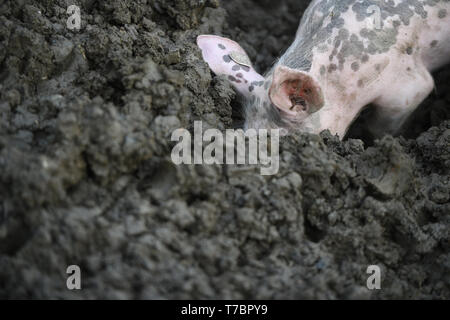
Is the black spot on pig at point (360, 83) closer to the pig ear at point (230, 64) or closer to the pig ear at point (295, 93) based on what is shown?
the pig ear at point (295, 93)

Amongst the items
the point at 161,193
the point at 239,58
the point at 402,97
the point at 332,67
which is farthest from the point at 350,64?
the point at 161,193

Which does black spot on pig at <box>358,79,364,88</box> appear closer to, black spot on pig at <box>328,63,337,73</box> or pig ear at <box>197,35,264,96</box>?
black spot on pig at <box>328,63,337,73</box>

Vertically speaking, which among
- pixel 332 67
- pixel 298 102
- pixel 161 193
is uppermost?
pixel 332 67

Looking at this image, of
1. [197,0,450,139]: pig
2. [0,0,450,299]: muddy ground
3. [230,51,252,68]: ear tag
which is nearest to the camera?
[0,0,450,299]: muddy ground

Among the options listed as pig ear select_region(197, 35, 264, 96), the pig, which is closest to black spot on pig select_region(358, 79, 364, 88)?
A: the pig

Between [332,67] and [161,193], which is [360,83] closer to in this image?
[332,67]

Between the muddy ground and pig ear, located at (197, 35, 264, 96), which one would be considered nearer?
the muddy ground

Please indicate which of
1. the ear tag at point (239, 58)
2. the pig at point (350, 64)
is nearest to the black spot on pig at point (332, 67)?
the pig at point (350, 64)
